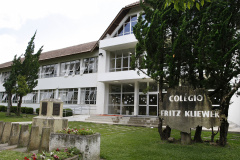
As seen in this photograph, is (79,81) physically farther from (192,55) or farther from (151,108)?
(192,55)

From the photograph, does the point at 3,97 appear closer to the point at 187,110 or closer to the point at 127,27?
the point at 127,27

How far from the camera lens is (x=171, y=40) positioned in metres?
8.34

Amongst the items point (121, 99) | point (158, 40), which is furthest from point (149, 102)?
point (158, 40)

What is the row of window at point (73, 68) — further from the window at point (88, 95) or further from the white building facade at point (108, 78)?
the window at point (88, 95)

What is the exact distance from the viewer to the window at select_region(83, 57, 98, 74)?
22.6 m

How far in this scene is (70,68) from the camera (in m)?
24.9

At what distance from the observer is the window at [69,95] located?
23.6 m

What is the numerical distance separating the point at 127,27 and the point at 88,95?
819 centimetres

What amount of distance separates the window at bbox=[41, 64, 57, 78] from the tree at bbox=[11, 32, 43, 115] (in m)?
5.30

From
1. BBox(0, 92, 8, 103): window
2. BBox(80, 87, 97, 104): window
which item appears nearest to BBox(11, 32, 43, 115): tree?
BBox(80, 87, 97, 104): window

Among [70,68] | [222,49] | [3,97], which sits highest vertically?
[70,68]

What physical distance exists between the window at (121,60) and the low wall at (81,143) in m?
15.2

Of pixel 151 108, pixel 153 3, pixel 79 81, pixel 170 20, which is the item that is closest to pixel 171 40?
pixel 170 20

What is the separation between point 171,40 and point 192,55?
4.21 feet
